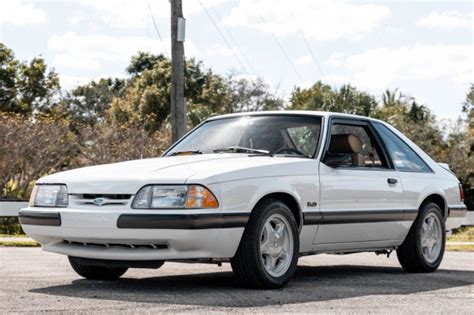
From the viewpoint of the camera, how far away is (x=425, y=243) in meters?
10.4

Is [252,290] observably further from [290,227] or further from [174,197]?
[174,197]

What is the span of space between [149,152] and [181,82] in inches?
628

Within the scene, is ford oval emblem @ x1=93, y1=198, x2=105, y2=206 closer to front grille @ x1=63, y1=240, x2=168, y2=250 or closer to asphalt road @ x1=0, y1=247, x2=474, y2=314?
front grille @ x1=63, y1=240, x2=168, y2=250

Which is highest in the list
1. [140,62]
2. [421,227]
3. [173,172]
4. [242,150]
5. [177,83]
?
[140,62]

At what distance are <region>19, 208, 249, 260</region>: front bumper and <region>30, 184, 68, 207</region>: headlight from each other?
121mm

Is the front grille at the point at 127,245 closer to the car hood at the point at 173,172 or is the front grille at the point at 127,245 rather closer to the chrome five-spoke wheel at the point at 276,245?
the car hood at the point at 173,172

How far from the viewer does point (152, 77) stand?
5291 centimetres

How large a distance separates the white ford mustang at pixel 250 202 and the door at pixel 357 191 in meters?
0.01

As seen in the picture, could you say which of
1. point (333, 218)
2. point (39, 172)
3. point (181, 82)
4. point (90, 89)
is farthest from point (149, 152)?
point (90, 89)

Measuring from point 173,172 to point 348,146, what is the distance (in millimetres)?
2115

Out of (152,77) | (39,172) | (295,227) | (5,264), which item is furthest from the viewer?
(152,77)

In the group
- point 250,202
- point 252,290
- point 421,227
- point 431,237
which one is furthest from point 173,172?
point 431,237

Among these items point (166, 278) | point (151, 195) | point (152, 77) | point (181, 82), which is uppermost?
point (152, 77)

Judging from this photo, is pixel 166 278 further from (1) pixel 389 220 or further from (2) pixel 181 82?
(2) pixel 181 82
